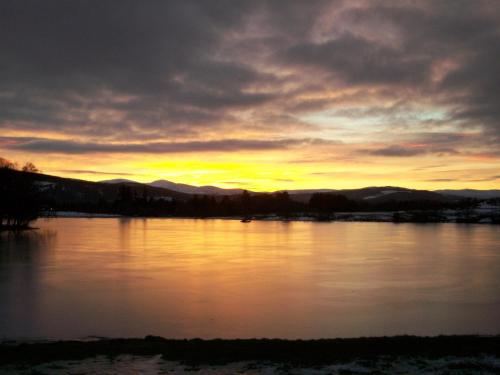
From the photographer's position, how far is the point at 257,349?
9.84 metres

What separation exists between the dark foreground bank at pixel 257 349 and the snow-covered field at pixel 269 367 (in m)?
0.24

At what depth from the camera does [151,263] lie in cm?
2709

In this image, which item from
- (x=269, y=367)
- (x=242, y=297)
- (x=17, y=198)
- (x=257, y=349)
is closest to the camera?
(x=269, y=367)

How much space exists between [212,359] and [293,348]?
171 cm

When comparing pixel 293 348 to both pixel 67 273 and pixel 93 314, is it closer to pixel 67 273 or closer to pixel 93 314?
pixel 93 314

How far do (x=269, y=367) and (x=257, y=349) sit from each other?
1142 mm

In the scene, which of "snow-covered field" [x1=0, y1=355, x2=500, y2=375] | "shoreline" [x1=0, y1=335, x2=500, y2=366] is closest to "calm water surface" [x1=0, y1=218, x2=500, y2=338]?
"shoreline" [x1=0, y1=335, x2=500, y2=366]

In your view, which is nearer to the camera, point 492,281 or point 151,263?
point 492,281

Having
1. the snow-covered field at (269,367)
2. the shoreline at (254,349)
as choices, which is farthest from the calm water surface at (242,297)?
the snow-covered field at (269,367)

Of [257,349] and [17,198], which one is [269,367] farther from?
[17,198]

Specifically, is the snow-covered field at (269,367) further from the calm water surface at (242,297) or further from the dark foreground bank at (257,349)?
the calm water surface at (242,297)

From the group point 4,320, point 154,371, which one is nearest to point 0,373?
point 154,371

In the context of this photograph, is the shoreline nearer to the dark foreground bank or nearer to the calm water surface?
the dark foreground bank

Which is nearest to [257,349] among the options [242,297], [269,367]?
[269,367]
